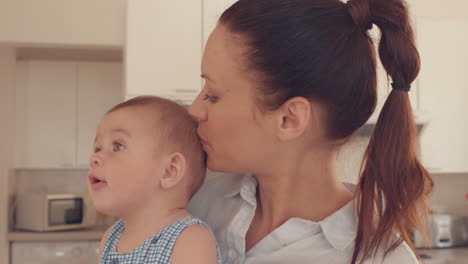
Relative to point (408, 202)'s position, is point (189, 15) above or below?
above

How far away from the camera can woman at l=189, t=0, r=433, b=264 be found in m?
1.11

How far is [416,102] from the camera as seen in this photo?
405 centimetres

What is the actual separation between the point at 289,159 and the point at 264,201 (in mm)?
117

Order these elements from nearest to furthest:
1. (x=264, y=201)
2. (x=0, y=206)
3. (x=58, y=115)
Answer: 1. (x=264, y=201)
2. (x=0, y=206)
3. (x=58, y=115)

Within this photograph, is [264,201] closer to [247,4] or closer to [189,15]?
[247,4]

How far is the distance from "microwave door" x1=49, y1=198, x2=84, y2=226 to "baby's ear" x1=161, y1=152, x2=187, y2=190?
3724 mm

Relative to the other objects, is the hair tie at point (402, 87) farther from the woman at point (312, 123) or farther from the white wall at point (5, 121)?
the white wall at point (5, 121)

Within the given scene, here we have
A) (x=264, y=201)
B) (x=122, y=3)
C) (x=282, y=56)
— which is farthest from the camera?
(x=122, y=3)

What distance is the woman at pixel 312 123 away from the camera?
111 cm

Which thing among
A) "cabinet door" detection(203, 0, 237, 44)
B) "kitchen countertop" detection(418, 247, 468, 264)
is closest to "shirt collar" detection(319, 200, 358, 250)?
"kitchen countertop" detection(418, 247, 468, 264)

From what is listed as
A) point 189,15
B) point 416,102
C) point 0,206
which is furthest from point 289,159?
Answer: point 0,206

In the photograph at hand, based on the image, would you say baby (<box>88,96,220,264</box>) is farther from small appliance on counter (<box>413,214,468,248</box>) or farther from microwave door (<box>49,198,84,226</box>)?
microwave door (<box>49,198,84,226</box>)

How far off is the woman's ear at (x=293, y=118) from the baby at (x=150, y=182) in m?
0.19

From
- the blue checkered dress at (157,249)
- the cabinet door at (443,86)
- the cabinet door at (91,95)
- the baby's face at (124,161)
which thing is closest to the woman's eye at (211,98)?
the baby's face at (124,161)
